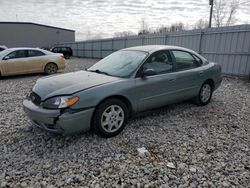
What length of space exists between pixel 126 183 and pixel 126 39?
16.3 m

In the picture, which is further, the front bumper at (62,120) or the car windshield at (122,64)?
the car windshield at (122,64)

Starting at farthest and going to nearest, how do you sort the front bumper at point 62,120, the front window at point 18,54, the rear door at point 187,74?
the front window at point 18,54
the rear door at point 187,74
the front bumper at point 62,120

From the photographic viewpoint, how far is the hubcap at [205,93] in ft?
16.2

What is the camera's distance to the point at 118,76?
355 centimetres

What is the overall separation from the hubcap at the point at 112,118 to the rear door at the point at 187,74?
1492mm

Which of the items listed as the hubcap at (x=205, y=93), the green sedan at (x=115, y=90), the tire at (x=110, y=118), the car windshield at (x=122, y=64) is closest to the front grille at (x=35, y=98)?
the green sedan at (x=115, y=90)

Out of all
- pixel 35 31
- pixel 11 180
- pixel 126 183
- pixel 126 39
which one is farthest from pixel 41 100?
pixel 35 31

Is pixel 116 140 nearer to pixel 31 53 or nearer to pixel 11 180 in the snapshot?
pixel 11 180

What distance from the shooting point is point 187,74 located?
4383mm

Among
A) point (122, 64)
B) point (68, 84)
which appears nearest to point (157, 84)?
point (122, 64)

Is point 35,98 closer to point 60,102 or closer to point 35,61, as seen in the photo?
point 60,102

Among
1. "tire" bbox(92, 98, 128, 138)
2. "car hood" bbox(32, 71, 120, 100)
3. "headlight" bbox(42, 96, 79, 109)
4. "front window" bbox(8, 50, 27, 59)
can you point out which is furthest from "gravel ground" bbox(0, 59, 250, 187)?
"front window" bbox(8, 50, 27, 59)

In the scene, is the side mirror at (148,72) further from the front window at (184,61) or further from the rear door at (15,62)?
the rear door at (15,62)

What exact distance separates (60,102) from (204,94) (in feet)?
11.7
